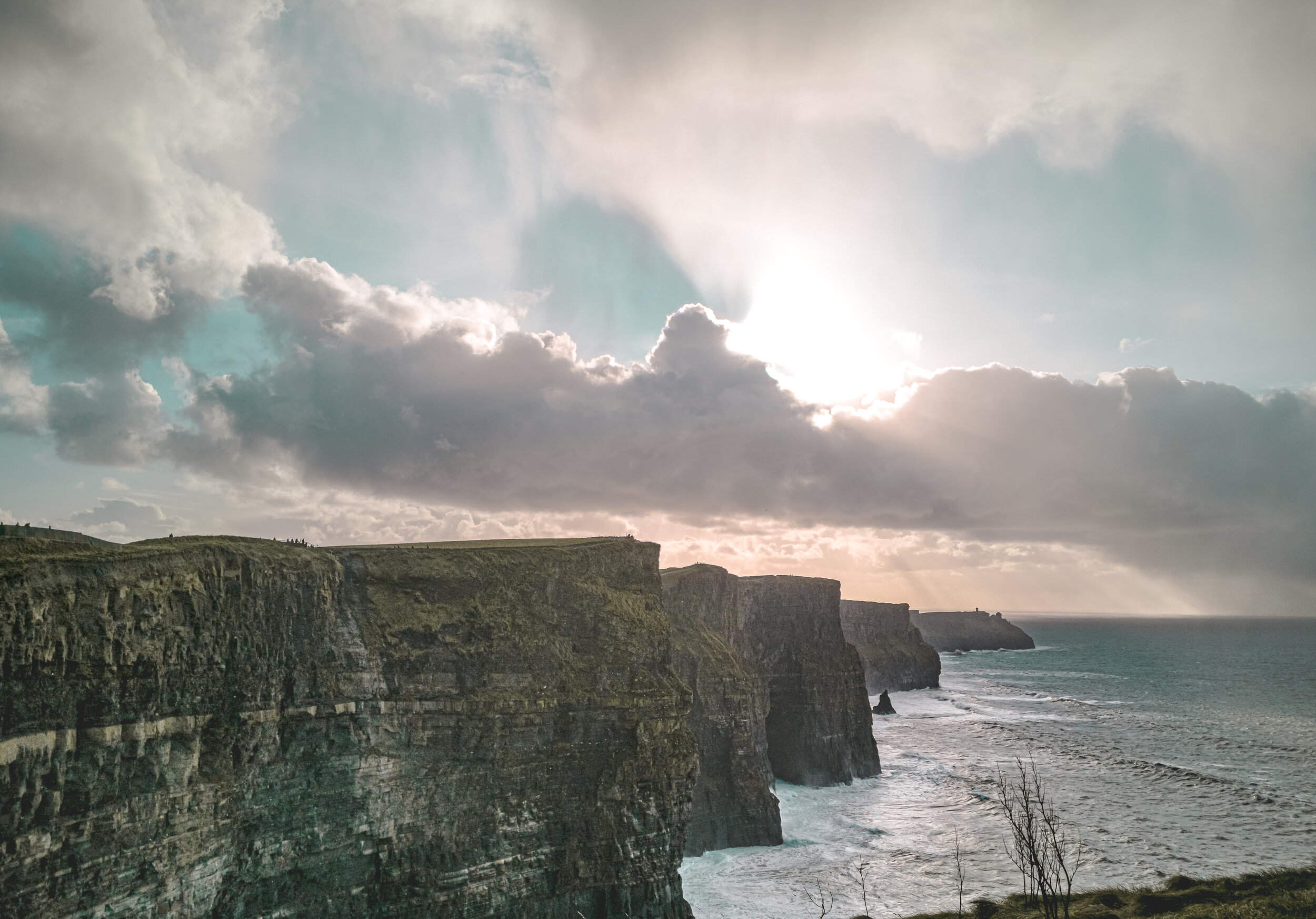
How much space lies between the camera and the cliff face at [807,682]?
6912 centimetres

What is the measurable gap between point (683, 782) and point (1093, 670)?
190 metres

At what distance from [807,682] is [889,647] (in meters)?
87.2

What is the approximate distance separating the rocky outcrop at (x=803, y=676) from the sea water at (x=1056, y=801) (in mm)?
2548

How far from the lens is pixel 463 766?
32.2 m

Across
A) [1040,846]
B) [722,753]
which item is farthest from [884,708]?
[722,753]

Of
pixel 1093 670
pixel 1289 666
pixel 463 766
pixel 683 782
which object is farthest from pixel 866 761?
pixel 1289 666

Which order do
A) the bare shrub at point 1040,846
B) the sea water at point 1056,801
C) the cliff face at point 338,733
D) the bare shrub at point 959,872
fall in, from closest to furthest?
the cliff face at point 338,733, the bare shrub at point 1040,846, the bare shrub at point 959,872, the sea water at point 1056,801

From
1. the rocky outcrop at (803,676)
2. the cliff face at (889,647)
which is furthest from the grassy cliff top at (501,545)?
the cliff face at (889,647)

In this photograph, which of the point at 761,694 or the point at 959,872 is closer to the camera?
the point at 959,872

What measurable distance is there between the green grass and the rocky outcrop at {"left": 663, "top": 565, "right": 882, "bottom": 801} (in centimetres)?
2917

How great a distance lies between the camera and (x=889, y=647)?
489 feet

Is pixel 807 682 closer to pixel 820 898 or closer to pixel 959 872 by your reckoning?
pixel 820 898

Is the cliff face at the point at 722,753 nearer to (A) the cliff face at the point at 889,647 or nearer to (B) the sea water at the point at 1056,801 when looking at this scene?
(B) the sea water at the point at 1056,801

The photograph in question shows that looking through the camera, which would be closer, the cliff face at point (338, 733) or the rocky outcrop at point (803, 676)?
the cliff face at point (338, 733)
